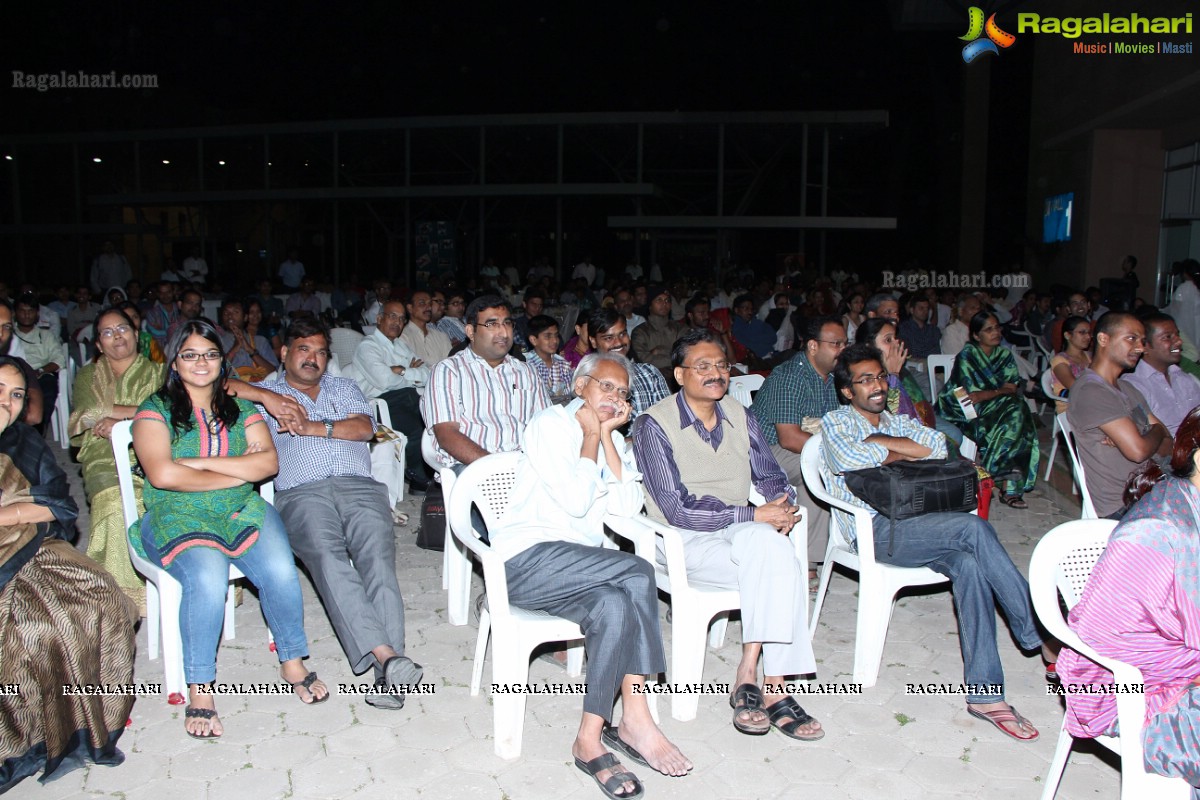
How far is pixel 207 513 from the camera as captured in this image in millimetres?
3002

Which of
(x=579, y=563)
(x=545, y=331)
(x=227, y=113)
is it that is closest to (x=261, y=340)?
(x=545, y=331)

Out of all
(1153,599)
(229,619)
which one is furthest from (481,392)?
(1153,599)

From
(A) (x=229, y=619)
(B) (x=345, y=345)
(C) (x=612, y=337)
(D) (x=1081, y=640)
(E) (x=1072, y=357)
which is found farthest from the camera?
(B) (x=345, y=345)

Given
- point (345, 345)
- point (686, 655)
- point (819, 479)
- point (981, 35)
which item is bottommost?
point (686, 655)

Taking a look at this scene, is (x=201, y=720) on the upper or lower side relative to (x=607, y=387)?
lower

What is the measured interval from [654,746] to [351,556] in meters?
1.37

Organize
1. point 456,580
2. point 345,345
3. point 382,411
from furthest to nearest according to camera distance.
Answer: point 345,345, point 382,411, point 456,580

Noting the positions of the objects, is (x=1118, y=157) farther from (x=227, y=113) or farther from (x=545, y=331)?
(x=227, y=113)

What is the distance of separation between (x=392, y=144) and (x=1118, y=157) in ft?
41.1

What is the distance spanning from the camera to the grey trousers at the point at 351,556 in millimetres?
3072

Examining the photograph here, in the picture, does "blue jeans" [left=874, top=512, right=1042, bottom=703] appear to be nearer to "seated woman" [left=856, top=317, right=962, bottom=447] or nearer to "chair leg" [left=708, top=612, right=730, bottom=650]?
"chair leg" [left=708, top=612, right=730, bottom=650]

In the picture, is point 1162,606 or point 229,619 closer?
point 1162,606

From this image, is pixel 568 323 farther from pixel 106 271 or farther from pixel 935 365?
pixel 106 271

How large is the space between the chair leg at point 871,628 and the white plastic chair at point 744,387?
240 centimetres
